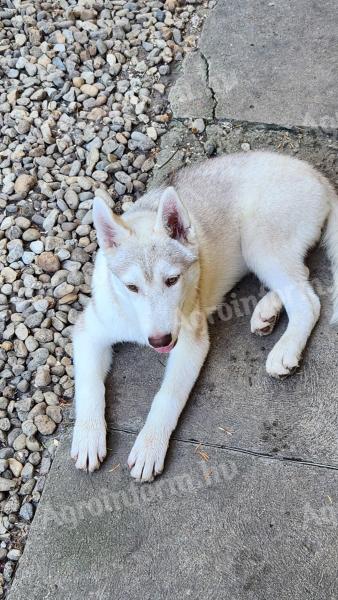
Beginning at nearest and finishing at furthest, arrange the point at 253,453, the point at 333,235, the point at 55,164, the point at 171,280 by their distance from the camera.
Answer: the point at 171,280
the point at 253,453
the point at 333,235
the point at 55,164

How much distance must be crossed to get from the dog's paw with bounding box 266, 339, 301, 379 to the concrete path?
73 millimetres

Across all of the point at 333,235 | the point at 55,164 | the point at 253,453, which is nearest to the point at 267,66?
the point at 55,164

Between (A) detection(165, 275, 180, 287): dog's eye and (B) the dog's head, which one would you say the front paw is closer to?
(B) the dog's head

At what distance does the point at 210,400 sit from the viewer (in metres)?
3.52

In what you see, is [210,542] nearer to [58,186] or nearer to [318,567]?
[318,567]

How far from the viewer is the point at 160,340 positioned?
2.96m

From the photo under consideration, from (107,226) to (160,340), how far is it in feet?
1.91

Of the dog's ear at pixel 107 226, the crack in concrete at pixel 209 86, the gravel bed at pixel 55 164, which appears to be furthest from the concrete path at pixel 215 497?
the crack in concrete at pixel 209 86

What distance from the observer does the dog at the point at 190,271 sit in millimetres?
3072

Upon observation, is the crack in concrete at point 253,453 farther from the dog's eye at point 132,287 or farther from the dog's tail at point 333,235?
the dog's tail at point 333,235

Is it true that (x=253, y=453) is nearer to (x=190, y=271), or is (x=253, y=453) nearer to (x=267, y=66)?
(x=190, y=271)

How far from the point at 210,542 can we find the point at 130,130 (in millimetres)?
2951

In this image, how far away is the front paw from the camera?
131 inches

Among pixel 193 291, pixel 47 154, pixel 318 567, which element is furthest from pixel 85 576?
pixel 47 154
